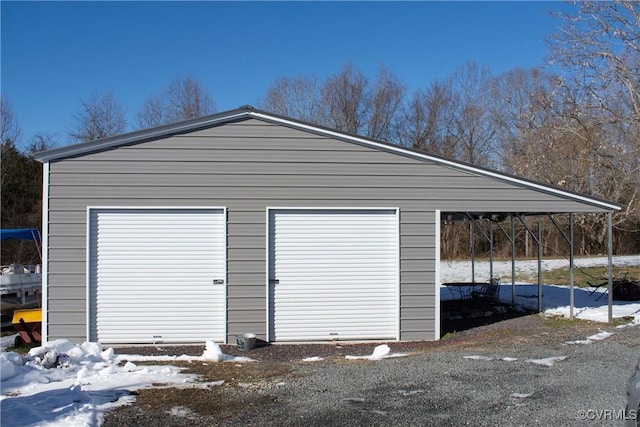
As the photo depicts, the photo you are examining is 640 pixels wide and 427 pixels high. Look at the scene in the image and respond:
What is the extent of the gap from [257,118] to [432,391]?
5963 millimetres

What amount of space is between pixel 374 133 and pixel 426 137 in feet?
9.87

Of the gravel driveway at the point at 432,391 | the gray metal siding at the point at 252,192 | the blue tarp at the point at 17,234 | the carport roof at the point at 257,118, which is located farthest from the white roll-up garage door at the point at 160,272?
the blue tarp at the point at 17,234

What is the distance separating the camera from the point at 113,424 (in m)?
5.73

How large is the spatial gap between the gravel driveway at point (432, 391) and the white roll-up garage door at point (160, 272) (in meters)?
1.43

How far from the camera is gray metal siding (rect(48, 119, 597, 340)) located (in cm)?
1062

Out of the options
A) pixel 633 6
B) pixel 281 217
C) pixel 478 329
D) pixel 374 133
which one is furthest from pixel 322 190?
pixel 374 133

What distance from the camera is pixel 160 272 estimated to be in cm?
1084

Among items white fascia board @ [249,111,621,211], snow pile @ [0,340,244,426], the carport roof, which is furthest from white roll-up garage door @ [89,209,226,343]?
white fascia board @ [249,111,621,211]

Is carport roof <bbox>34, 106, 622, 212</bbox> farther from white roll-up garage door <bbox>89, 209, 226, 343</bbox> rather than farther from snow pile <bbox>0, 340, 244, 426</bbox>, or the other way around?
snow pile <bbox>0, 340, 244, 426</bbox>

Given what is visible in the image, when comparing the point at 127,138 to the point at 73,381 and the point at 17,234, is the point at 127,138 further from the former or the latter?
the point at 17,234

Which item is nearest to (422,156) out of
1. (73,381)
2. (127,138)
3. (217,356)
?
(217,356)

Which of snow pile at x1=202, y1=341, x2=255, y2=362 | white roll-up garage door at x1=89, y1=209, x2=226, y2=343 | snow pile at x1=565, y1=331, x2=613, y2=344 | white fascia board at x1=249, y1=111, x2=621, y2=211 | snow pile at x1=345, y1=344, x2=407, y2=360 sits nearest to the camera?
snow pile at x1=202, y1=341, x2=255, y2=362

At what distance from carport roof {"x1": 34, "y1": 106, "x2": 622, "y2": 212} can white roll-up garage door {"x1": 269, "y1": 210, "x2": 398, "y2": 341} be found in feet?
3.95

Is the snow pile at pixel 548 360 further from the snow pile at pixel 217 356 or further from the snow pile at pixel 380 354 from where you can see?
the snow pile at pixel 217 356
